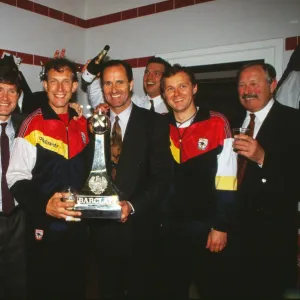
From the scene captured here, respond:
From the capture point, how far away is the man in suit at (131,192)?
2.03 m

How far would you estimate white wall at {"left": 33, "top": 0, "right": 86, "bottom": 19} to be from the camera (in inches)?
174

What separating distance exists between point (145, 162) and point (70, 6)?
3.51 metres

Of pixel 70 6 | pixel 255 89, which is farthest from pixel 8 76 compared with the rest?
pixel 70 6

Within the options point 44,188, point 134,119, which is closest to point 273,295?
point 134,119

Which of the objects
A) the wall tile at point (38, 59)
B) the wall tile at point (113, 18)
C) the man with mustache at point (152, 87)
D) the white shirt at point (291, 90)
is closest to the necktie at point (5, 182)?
the man with mustache at point (152, 87)

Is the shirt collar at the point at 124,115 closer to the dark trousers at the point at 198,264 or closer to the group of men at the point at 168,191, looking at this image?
the group of men at the point at 168,191

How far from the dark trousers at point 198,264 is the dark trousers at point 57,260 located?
0.60 meters

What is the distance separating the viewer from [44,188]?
6.54 ft

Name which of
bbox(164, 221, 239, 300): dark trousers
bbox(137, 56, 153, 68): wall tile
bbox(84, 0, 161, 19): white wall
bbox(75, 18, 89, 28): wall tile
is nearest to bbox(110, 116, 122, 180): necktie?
bbox(164, 221, 239, 300): dark trousers

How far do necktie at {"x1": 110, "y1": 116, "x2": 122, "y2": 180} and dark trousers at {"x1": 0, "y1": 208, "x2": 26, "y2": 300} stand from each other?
0.82 m

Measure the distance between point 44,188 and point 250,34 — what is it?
2765 millimetres

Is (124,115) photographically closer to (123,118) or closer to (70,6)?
(123,118)

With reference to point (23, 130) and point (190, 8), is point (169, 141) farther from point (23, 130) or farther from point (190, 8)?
point (190, 8)

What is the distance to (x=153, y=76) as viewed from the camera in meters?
3.39
